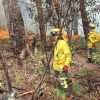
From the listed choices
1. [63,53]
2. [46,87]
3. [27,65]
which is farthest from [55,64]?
[27,65]

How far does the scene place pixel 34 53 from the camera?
648 centimetres

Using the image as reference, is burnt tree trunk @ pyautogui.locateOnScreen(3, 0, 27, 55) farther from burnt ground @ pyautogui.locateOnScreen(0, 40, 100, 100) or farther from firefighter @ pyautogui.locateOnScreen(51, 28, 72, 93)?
firefighter @ pyautogui.locateOnScreen(51, 28, 72, 93)

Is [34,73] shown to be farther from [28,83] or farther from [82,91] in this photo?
[82,91]

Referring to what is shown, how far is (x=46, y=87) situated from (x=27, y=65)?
6.54 feet

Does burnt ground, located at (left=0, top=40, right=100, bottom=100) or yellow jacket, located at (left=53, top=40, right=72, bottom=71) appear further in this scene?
burnt ground, located at (left=0, top=40, right=100, bottom=100)

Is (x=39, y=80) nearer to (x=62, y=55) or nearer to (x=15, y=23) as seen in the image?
(x=62, y=55)

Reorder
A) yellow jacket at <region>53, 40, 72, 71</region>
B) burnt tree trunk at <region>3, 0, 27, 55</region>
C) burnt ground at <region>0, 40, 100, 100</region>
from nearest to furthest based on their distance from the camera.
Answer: yellow jacket at <region>53, 40, 72, 71</region>
burnt ground at <region>0, 40, 100, 100</region>
burnt tree trunk at <region>3, 0, 27, 55</region>

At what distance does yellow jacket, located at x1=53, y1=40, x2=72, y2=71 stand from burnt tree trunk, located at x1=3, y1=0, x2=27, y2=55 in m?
2.84

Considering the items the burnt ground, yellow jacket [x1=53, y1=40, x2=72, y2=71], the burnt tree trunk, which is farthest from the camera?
the burnt tree trunk

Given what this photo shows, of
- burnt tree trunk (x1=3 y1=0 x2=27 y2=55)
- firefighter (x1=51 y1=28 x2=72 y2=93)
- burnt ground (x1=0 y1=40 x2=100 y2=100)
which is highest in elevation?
burnt tree trunk (x1=3 y1=0 x2=27 y2=55)

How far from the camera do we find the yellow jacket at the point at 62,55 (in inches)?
122

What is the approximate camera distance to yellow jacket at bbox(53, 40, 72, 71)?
309 centimetres

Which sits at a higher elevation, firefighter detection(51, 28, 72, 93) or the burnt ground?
firefighter detection(51, 28, 72, 93)

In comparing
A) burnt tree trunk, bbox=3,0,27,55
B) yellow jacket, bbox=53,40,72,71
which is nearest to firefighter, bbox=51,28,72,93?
yellow jacket, bbox=53,40,72,71
